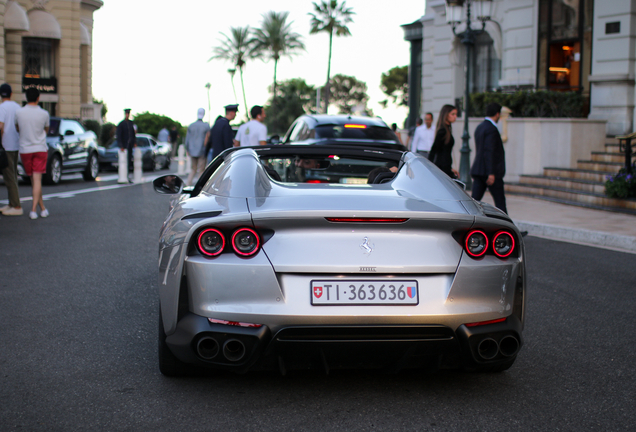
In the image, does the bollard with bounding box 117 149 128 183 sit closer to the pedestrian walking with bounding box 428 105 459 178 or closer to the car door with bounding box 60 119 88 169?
the car door with bounding box 60 119 88 169

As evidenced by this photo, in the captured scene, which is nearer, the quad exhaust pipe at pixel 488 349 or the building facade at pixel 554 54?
the quad exhaust pipe at pixel 488 349

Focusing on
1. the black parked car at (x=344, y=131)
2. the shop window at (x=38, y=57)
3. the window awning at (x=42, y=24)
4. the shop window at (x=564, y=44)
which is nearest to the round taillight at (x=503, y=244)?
the black parked car at (x=344, y=131)

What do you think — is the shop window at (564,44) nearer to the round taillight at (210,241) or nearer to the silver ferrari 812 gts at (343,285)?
the silver ferrari 812 gts at (343,285)

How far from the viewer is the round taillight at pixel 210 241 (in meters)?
3.51

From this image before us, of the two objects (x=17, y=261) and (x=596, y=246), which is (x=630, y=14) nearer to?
(x=596, y=246)

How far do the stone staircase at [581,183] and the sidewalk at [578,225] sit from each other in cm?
45

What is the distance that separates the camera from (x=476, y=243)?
359cm

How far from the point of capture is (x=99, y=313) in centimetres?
559

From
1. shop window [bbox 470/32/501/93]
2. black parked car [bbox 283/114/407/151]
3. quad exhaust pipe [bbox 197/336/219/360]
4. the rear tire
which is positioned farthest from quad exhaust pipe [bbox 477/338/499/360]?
shop window [bbox 470/32/501/93]

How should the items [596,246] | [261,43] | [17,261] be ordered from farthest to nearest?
1. [261,43]
2. [596,246]
3. [17,261]

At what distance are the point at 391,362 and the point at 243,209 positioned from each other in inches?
39.5

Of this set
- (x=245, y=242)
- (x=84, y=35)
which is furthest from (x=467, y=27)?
(x=84, y=35)

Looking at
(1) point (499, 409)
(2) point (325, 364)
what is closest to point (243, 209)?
(2) point (325, 364)

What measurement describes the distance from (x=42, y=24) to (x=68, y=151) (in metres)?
21.7
